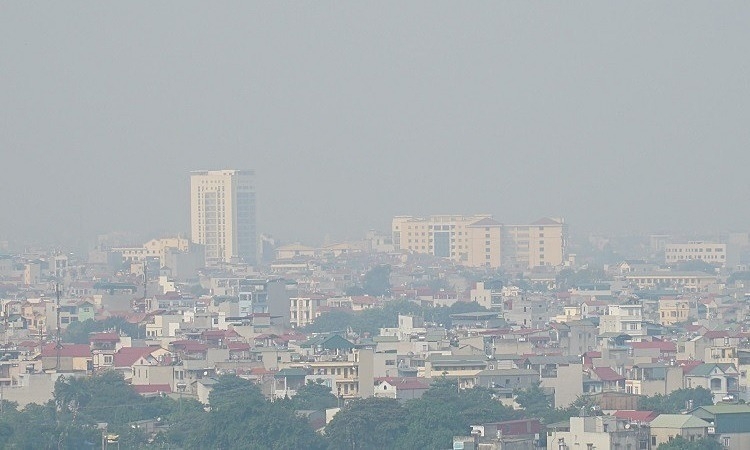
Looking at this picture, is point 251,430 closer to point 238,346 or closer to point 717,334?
point 238,346

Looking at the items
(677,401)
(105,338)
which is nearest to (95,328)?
(105,338)

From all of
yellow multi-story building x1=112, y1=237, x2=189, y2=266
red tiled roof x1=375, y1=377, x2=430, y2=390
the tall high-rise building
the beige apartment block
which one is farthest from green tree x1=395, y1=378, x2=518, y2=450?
the tall high-rise building

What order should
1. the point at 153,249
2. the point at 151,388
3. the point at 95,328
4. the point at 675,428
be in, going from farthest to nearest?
1. the point at 153,249
2. the point at 95,328
3. the point at 151,388
4. the point at 675,428

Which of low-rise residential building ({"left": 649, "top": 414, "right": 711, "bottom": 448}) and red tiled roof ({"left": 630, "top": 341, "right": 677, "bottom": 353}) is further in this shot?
red tiled roof ({"left": 630, "top": 341, "right": 677, "bottom": 353})

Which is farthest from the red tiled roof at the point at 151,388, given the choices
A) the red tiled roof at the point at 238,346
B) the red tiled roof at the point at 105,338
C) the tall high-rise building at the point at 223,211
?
the tall high-rise building at the point at 223,211

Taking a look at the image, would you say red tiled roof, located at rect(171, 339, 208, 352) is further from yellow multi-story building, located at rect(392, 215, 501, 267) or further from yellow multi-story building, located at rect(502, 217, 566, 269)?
yellow multi-story building, located at rect(502, 217, 566, 269)

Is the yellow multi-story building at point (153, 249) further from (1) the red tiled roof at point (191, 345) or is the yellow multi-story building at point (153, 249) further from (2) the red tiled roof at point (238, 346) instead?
(2) the red tiled roof at point (238, 346)

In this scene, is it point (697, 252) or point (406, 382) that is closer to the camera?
point (406, 382)

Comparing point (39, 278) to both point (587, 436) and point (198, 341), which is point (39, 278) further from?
point (587, 436)
